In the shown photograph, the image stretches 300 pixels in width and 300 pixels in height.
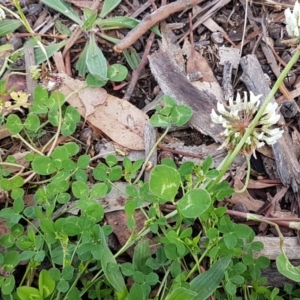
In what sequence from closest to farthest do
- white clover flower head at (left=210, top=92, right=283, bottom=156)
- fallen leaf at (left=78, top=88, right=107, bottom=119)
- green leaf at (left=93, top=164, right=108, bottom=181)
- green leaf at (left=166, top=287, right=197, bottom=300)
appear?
green leaf at (left=166, top=287, right=197, bottom=300)
white clover flower head at (left=210, top=92, right=283, bottom=156)
green leaf at (left=93, top=164, right=108, bottom=181)
fallen leaf at (left=78, top=88, right=107, bottom=119)

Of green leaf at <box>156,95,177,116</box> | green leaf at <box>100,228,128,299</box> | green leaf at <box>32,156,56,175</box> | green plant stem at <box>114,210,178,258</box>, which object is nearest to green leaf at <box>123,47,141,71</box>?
green leaf at <box>156,95,177,116</box>

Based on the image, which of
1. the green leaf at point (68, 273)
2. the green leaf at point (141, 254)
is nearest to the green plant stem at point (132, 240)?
the green leaf at point (141, 254)

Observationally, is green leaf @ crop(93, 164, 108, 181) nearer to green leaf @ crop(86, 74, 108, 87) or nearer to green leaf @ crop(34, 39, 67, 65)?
green leaf @ crop(86, 74, 108, 87)

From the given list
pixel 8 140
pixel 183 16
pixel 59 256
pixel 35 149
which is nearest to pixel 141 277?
pixel 59 256

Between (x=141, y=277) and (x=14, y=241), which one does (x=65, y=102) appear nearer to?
(x=14, y=241)

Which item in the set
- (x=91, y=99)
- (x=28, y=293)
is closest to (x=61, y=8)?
(x=91, y=99)
